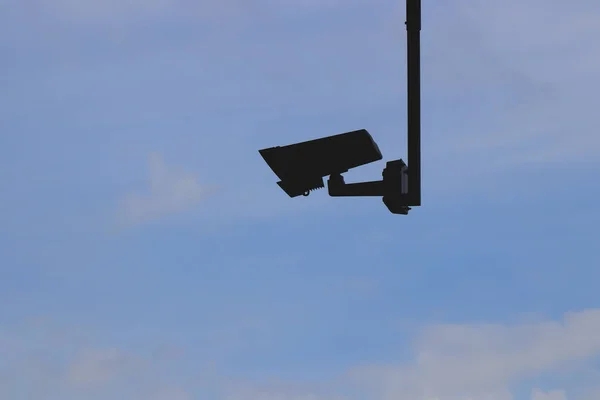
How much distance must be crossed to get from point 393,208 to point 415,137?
979 mm

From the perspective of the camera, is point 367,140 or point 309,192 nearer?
point 367,140

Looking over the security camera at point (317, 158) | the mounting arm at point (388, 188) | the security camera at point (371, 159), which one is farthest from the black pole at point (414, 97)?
the security camera at point (317, 158)

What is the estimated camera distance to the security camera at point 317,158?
834cm

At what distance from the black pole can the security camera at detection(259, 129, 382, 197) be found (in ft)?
1.57

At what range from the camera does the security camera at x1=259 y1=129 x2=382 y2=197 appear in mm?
8344

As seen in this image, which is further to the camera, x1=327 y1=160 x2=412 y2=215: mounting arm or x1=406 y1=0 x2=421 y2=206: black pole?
x1=327 y1=160 x2=412 y2=215: mounting arm

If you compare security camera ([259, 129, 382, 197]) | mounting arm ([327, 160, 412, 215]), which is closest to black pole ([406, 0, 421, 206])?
mounting arm ([327, 160, 412, 215])

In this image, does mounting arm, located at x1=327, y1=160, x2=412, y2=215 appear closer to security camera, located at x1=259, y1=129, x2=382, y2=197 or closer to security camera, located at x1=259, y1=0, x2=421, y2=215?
security camera, located at x1=259, y1=0, x2=421, y2=215

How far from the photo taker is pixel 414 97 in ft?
27.8

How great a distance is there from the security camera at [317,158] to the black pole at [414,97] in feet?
1.57

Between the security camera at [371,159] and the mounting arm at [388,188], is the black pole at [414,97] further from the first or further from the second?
the mounting arm at [388,188]

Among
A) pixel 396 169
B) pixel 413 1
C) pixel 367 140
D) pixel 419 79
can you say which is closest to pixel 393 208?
pixel 396 169

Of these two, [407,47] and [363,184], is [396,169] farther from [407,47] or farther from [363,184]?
[407,47]

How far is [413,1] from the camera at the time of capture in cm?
876
